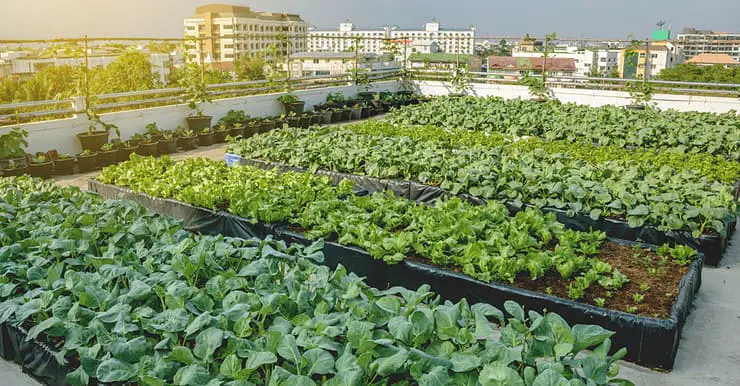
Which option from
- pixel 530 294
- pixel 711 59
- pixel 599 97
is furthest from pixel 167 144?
pixel 711 59

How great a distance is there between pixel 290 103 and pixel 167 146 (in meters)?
3.51

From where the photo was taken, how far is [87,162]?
858 cm

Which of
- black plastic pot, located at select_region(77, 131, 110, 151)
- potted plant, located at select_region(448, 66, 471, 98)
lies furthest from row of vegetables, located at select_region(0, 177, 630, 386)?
potted plant, located at select_region(448, 66, 471, 98)

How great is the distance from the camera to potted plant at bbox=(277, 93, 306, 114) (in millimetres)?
12547

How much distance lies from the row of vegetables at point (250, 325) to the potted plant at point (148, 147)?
5.82 meters

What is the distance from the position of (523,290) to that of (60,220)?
321 cm

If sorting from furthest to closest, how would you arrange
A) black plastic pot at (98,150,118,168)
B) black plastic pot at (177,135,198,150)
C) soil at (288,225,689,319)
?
black plastic pot at (177,135,198,150)
black plastic pot at (98,150,118,168)
soil at (288,225,689,319)

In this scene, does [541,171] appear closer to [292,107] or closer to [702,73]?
[292,107]

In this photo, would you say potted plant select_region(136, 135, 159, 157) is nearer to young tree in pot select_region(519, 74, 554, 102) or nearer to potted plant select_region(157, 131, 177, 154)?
potted plant select_region(157, 131, 177, 154)

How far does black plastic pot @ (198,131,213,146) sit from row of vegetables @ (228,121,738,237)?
2448mm

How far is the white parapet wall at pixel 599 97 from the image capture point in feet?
40.2

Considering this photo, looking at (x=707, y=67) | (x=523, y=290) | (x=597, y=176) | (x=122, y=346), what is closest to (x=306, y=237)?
(x=523, y=290)

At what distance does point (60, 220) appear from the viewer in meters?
4.20

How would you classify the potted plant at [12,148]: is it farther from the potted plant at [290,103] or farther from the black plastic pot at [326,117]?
the black plastic pot at [326,117]
